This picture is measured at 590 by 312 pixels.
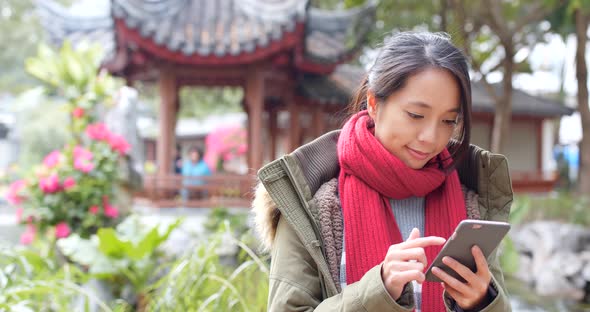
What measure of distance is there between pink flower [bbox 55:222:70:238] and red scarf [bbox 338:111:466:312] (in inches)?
158

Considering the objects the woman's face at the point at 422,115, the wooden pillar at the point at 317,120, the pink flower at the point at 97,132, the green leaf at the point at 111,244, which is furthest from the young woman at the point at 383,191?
the wooden pillar at the point at 317,120

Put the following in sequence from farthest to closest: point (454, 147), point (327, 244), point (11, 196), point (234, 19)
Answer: point (234, 19), point (11, 196), point (454, 147), point (327, 244)

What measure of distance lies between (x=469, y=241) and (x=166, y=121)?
692cm

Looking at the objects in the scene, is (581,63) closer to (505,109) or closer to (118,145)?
(505,109)

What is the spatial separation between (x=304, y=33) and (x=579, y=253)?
565 centimetres

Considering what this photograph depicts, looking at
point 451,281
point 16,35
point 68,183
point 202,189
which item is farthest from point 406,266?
point 16,35

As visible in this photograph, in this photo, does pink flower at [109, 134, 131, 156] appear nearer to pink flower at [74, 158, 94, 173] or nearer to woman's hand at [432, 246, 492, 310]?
pink flower at [74, 158, 94, 173]

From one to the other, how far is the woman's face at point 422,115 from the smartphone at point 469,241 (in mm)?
272

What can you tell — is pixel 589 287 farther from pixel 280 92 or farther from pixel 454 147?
pixel 454 147

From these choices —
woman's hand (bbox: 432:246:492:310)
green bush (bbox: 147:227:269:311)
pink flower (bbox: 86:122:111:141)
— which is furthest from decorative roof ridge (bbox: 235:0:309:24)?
woman's hand (bbox: 432:246:492:310)

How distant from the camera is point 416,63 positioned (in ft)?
4.08

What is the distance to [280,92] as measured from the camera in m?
8.73

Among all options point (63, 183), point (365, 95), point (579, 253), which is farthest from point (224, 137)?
point (365, 95)

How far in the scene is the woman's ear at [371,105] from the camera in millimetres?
1346
